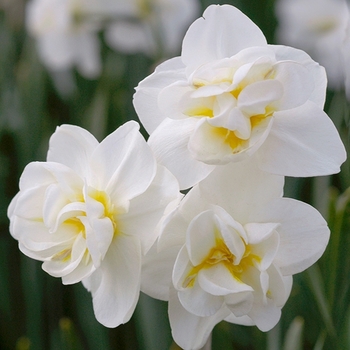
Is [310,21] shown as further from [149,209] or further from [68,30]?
[149,209]

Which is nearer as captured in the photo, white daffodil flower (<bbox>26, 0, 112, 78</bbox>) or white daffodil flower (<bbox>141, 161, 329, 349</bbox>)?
white daffodil flower (<bbox>141, 161, 329, 349</bbox>)

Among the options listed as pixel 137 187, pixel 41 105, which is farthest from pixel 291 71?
pixel 41 105

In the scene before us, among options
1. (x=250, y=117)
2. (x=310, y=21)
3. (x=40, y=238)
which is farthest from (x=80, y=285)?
(x=310, y=21)

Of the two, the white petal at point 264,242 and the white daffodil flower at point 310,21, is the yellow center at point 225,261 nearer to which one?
the white petal at point 264,242

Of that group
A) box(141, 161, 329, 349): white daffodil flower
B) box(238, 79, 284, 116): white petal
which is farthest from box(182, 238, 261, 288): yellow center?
box(238, 79, 284, 116): white petal

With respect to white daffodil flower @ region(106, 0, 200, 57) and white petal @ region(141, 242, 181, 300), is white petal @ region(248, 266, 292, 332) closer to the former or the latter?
white petal @ region(141, 242, 181, 300)

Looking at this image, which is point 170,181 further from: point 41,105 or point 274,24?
point 274,24

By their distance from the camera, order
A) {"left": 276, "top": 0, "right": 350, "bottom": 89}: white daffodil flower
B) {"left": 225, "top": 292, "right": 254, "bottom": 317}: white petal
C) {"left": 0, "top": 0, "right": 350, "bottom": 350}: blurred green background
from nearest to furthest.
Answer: {"left": 225, "top": 292, "right": 254, "bottom": 317}: white petal
{"left": 0, "top": 0, "right": 350, "bottom": 350}: blurred green background
{"left": 276, "top": 0, "right": 350, "bottom": 89}: white daffodil flower

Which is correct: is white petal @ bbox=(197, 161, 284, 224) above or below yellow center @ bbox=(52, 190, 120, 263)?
above
